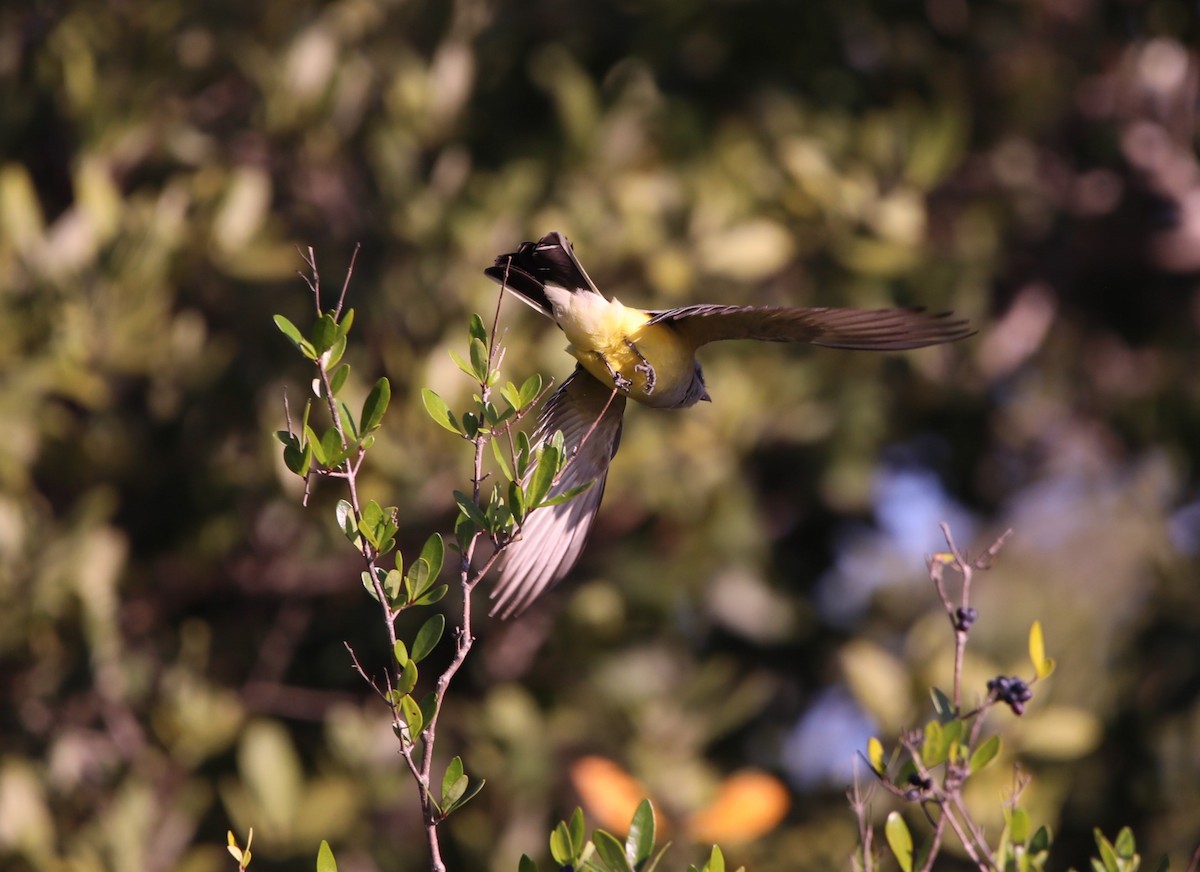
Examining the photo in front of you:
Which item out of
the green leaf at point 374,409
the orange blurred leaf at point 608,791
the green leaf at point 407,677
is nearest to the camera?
the green leaf at point 407,677

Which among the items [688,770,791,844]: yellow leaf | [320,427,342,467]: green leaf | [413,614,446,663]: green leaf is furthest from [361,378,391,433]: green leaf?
[688,770,791,844]: yellow leaf

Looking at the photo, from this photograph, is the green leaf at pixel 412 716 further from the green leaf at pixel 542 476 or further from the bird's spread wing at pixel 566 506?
the bird's spread wing at pixel 566 506

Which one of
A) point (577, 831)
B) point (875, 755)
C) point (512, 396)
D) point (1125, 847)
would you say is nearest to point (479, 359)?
point (512, 396)

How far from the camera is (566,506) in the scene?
138 inches

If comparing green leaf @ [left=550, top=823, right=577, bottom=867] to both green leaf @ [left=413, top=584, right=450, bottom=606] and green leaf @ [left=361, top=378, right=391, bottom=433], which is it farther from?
green leaf @ [left=361, top=378, right=391, bottom=433]

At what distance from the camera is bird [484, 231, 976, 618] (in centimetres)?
291

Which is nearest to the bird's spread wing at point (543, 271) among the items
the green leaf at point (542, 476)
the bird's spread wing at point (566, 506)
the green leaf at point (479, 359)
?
the bird's spread wing at point (566, 506)

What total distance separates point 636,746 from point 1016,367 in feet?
7.95

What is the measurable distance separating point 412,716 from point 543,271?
150 cm

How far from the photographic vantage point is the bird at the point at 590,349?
291 cm

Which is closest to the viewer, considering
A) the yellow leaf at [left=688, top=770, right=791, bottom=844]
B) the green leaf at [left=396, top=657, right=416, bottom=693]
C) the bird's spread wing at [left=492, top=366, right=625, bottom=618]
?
the green leaf at [left=396, top=657, right=416, bottom=693]

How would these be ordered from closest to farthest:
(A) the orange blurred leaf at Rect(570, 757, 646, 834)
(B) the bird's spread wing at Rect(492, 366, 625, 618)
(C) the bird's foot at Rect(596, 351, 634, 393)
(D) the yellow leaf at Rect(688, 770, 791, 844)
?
(C) the bird's foot at Rect(596, 351, 634, 393)
(B) the bird's spread wing at Rect(492, 366, 625, 618)
(A) the orange blurred leaf at Rect(570, 757, 646, 834)
(D) the yellow leaf at Rect(688, 770, 791, 844)

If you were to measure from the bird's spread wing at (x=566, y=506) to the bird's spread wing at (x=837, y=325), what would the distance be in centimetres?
42

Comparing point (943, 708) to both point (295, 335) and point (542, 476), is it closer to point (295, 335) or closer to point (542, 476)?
point (542, 476)
